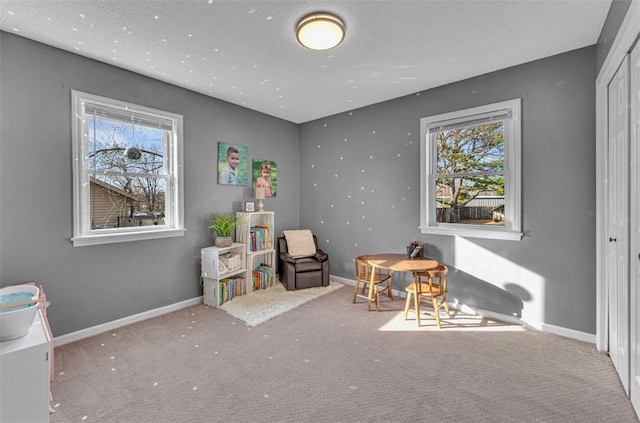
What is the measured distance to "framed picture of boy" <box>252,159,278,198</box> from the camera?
4359 mm

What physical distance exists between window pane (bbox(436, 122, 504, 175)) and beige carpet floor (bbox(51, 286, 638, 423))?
1.63m

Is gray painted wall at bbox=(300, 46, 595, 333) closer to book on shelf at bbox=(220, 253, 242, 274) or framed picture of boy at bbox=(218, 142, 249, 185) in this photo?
framed picture of boy at bbox=(218, 142, 249, 185)

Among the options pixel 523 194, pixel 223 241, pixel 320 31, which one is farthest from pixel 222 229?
pixel 523 194

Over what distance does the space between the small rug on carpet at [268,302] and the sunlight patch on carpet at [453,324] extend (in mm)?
1124

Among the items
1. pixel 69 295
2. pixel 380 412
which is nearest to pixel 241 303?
pixel 69 295

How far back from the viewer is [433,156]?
3.61 m

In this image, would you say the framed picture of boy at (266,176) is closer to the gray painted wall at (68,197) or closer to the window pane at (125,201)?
the gray painted wall at (68,197)

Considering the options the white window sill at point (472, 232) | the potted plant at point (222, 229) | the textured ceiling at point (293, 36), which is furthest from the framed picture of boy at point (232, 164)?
the white window sill at point (472, 232)

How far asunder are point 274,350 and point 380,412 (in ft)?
3.39

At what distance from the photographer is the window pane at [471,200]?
10.4 ft

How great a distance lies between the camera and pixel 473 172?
10.8 ft

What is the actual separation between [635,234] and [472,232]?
1.50 metres

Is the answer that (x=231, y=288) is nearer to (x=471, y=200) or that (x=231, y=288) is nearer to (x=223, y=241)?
(x=223, y=241)

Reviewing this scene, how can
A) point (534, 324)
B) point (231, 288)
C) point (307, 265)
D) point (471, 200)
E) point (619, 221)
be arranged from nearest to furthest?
point (619, 221)
point (534, 324)
point (471, 200)
point (231, 288)
point (307, 265)
